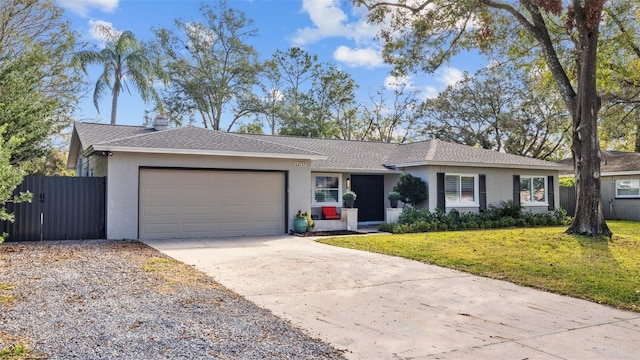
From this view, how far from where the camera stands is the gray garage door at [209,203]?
13.3 m

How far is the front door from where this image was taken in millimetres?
19016

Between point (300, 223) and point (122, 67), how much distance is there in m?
17.4

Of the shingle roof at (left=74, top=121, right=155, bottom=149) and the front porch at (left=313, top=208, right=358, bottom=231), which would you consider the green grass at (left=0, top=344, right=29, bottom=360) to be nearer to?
the shingle roof at (left=74, top=121, right=155, bottom=149)

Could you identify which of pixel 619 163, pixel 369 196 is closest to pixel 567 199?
pixel 619 163

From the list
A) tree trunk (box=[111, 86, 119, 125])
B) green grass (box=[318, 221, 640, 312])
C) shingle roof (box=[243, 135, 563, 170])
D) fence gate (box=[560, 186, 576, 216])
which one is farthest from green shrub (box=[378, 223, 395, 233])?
tree trunk (box=[111, 86, 119, 125])

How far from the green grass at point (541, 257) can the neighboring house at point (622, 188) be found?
808cm

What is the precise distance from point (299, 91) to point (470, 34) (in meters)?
21.0

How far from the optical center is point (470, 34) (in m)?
16.1

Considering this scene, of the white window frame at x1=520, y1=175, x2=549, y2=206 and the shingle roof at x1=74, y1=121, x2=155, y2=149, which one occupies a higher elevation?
the shingle roof at x1=74, y1=121, x2=155, y2=149

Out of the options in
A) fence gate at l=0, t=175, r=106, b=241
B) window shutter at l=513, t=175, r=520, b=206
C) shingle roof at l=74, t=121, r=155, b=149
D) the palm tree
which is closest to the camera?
fence gate at l=0, t=175, r=106, b=241

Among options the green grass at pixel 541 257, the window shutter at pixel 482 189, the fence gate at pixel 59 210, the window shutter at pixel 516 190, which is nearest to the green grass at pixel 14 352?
Result: the green grass at pixel 541 257

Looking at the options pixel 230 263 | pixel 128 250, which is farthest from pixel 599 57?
pixel 128 250

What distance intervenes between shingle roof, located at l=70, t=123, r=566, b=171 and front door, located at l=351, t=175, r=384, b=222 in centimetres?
72

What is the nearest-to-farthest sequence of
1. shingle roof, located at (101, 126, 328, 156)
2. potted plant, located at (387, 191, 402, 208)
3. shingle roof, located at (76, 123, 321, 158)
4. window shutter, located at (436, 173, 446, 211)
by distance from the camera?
shingle roof, located at (76, 123, 321, 158)
shingle roof, located at (101, 126, 328, 156)
potted plant, located at (387, 191, 402, 208)
window shutter, located at (436, 173, 446, 211)
